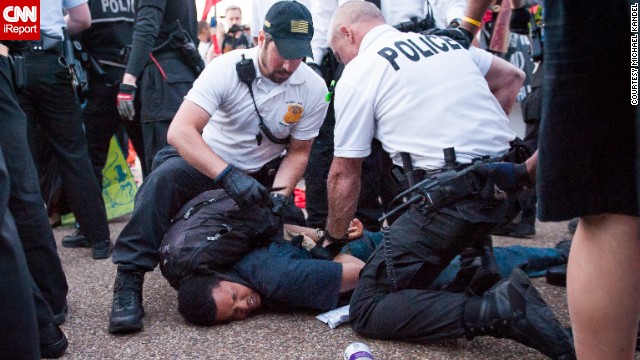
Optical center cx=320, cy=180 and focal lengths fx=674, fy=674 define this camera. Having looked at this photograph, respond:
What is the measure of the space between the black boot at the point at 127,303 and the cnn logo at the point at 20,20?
1053 millimetres

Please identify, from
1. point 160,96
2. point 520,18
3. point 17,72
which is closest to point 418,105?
point 520,18

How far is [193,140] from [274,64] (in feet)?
1.56

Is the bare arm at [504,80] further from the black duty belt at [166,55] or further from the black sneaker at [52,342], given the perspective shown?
the black sneaker at [52,342]

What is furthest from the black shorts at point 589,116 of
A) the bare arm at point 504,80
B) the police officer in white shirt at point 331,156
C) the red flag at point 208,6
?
the red flag at point 208,6

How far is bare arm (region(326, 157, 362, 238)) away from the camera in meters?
2.61

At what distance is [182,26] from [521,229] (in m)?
2.28

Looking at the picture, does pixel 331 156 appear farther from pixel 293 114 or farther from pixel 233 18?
pixel 233 18

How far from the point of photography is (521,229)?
3.96m

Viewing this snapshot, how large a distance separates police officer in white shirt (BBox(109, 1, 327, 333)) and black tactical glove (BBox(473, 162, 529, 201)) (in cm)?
85

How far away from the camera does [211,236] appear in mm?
2695

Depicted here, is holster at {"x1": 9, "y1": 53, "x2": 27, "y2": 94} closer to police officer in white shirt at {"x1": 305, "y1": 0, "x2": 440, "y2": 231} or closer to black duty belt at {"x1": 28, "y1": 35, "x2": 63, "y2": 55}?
black duty belt at {"x1": 28, "y1": 35, "x2": 63, "y2": 55}

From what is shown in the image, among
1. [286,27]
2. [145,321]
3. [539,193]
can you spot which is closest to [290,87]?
[286,27]

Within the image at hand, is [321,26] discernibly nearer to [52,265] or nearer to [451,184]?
[451,184]

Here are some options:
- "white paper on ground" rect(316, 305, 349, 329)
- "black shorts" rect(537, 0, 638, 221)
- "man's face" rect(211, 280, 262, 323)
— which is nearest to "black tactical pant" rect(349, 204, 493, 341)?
"white paper on ground" rect(316, 305, 349, 329)
